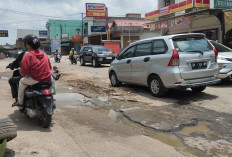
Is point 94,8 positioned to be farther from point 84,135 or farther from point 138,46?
point 84,135

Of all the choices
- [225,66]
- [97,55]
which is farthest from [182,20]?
[225,66]

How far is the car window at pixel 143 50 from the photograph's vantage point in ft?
23.8

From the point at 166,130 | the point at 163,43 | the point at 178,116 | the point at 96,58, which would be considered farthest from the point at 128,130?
the point at 96,58

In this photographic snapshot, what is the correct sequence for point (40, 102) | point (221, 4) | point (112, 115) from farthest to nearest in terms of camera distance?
point (221, 4), point (112, 115), point (40, 102)

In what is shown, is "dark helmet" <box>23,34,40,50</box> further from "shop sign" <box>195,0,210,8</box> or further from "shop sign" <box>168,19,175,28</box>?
"shop sign" <box>168,19,175,28</box>

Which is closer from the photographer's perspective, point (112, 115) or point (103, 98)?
point (112, 115)

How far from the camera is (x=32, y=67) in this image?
14.4ft

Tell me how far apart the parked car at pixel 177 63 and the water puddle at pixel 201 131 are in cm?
176

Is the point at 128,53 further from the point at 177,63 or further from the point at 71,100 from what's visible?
the point at 71,100

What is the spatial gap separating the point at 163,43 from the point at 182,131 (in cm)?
304

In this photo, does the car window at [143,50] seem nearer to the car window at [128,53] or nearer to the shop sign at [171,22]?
the car window at [128,53]

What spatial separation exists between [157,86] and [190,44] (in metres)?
1.49

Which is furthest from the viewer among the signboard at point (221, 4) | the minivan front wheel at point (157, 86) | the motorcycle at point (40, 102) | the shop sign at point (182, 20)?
the shop sign at point (182, 20)

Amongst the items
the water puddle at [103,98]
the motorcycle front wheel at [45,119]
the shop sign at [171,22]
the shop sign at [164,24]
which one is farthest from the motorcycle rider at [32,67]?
the shop sign at [164,24]
